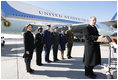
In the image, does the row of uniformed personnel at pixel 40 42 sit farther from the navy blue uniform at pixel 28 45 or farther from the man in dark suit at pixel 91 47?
the man in dark suit at pixel 91 47

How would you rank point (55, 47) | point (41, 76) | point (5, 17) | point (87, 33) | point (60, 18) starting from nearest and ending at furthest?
point (87, 33)
point (41, 76)
point (55, 47)
point (5, 17)
point (60, 18)

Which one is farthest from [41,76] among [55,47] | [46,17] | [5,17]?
[46,17]

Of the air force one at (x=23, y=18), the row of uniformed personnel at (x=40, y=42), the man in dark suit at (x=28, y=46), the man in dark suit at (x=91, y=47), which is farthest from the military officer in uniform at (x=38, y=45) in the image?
the air force one at (x=23, y=18)

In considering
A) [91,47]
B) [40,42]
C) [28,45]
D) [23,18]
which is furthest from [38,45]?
[23,18]

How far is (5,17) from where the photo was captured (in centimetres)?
930

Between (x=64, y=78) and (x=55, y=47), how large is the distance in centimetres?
203

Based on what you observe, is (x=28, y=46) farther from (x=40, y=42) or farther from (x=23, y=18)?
(x=23, y=18)

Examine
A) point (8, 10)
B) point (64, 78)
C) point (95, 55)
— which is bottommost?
point (64, 78)

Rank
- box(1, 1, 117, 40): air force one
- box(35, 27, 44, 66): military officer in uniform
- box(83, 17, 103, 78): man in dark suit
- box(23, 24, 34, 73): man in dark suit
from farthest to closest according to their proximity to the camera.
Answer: box(1, 1, 117, 40): air force one → box(35, 27, 44, 66): military officer in uniform → box(23, 24, 34, 73): man in dark suit → box(83, 17, 103, 78): man in dark suit

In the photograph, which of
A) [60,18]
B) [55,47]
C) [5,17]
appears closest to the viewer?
[55,47]

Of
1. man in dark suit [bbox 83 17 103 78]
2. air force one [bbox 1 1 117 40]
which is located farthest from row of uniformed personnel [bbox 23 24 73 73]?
air force one [bbox 1 1 117 40]

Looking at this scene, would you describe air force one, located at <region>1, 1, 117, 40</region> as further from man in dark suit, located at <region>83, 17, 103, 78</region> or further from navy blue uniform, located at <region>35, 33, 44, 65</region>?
man in dark suit, located at <region>83, 17, 103, 78</region>

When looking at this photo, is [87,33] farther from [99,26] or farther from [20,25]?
[99,26]

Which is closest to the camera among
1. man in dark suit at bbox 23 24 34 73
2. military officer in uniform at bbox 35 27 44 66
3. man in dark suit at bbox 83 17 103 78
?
man in dark suit at bbox 83 17 103 78
